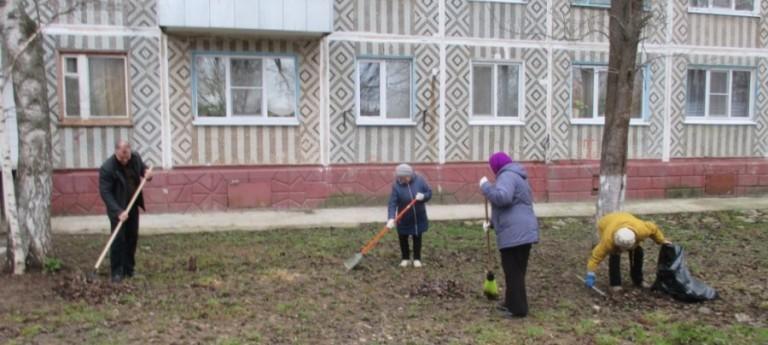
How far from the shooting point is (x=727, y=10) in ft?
47.3

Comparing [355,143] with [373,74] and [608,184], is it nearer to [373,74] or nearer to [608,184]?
[373,74]

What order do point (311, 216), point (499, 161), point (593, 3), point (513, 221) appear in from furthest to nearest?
point (593, 3)
point (311, 216)
point (499, 161)
point (513, 221)

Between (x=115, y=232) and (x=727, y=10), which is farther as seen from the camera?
(x=727, y=10)

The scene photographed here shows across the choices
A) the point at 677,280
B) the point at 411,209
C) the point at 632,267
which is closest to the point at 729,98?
the point at 632,267

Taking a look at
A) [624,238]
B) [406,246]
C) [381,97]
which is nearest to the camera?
[624,238]

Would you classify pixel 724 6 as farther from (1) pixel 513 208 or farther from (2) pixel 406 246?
(1) pixel 513 208

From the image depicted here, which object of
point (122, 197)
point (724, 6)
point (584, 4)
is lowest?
point (122, 197)

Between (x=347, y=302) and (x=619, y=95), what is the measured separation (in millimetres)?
4133

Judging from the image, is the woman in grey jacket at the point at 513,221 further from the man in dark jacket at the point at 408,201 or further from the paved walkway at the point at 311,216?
the paved walkway at the point at 311,216

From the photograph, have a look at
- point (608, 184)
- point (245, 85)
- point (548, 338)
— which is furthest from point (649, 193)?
point (548, 338)

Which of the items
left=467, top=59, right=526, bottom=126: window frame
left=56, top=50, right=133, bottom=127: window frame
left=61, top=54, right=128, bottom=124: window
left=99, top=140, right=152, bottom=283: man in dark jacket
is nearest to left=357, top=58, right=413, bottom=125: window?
left=467, top=59, right=526, bottom=126: window frame

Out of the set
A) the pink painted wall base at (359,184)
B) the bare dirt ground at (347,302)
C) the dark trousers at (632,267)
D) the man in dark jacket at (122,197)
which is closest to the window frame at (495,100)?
the pink painted wall base at (359,184)

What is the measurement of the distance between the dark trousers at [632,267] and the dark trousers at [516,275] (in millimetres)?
1265

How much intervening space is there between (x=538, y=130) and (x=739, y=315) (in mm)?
8051
